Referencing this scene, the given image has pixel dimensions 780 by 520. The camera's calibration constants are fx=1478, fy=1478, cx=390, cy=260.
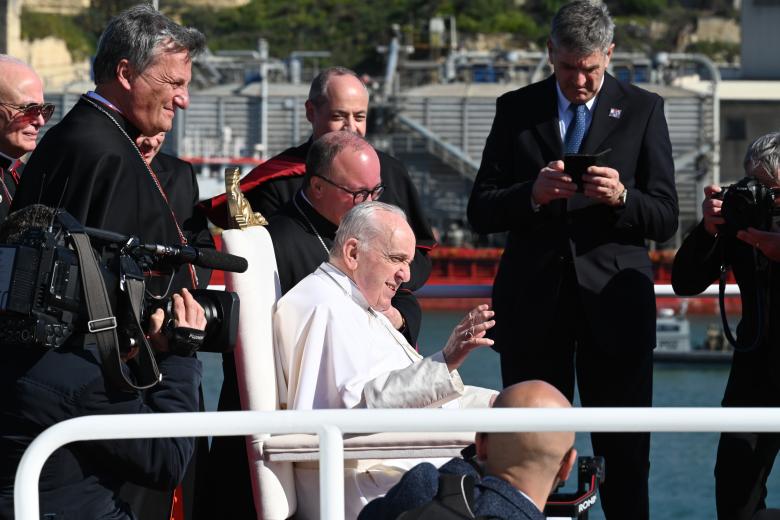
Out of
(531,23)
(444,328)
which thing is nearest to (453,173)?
(444,328)

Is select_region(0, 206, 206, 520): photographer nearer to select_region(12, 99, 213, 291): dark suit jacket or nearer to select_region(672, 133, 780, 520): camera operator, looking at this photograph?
select_region(12, 99, 213, 291): dark suit jacket

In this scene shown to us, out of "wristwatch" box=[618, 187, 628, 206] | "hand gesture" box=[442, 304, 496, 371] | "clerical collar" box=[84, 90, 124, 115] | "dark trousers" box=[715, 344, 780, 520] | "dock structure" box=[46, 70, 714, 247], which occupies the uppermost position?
"clerical collar" box=[84, 90, 124, 115]

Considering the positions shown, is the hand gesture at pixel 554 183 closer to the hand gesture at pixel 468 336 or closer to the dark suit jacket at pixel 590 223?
the dark suit jacket at pixel 590 223

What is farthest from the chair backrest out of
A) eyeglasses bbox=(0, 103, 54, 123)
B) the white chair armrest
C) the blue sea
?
the blue sea

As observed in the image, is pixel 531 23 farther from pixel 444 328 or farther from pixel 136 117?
pixel 136 117

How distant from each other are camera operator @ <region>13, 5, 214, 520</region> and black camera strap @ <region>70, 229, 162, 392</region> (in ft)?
1.94

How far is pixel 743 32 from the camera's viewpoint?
48719 mm

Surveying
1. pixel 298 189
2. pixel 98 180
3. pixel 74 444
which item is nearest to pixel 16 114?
pixel 98 180

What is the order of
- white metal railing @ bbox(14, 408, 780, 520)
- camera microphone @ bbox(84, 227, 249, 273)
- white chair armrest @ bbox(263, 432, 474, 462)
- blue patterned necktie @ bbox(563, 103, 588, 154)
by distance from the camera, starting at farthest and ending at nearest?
blue patterned necktie @ bbox(563, 103, 588, 154)
white chair armrest @ bbox(263, 432, 474, 462)
camera microphone @ bbox(84, 227, 249, 273)
white metal railing @ bbox(14, 408, 780, 520)

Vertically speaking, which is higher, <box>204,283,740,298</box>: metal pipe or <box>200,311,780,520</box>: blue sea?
<box>204,283,740,298</box>: metal pipe

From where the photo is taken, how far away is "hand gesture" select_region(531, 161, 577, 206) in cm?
411

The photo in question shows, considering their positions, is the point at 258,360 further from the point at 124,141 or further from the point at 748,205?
the point at 748,205

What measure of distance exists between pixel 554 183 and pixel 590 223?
1.05 ft

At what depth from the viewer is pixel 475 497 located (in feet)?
8.80
